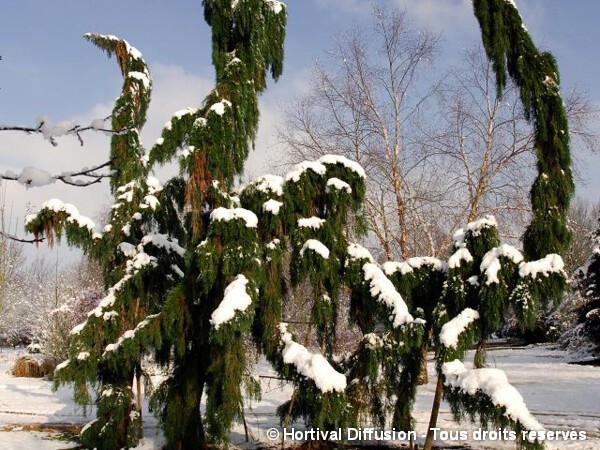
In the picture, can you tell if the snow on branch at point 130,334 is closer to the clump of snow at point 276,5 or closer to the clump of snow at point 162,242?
the clump of snow at point 162,242

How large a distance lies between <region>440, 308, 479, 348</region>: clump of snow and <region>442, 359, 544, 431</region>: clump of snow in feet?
0.66

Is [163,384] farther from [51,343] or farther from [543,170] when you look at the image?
[51,343]

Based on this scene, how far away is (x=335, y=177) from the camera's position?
6852mm

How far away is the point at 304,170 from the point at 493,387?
3207 mm

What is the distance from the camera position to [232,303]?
552 cm

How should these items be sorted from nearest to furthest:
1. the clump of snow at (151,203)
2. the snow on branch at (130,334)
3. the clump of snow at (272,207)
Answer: the snow on branch at (130,334) < the clump of snow at (272,207) < the clump of snow at (151,203)

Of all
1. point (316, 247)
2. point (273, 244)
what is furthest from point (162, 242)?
point (316, 247)

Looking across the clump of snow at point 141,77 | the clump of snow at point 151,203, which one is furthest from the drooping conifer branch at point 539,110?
the clump of snow at point 141,77

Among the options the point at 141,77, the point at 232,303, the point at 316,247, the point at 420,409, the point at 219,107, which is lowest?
the point at 420,409

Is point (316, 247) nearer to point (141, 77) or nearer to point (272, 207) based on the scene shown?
point (272, 207)

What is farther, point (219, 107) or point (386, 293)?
point (219, 107)

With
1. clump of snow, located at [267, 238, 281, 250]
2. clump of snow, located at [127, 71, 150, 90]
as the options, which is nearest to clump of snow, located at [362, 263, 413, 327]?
clump of snow, located at [267, 238, 281, 250]

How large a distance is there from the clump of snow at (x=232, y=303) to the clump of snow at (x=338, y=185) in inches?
66.3

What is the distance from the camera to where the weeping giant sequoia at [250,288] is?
19.4 feet
